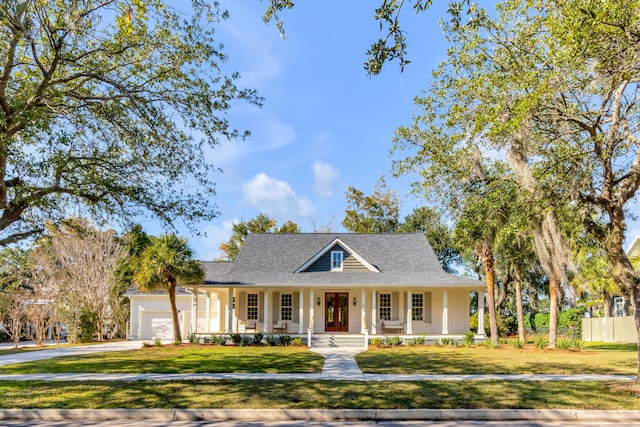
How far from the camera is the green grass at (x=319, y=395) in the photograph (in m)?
8.72

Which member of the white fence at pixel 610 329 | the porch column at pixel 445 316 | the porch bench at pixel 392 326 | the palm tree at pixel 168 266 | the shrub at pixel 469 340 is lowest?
the white fence at pixel 610 329

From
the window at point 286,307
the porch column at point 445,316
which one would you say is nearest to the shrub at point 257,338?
the window at point 286,307

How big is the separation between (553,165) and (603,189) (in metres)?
1.22

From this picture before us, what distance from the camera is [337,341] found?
22062mm

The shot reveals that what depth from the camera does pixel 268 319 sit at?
25.1 meters

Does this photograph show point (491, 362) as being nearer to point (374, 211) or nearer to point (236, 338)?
point (236, 338)

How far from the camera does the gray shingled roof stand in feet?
76.6

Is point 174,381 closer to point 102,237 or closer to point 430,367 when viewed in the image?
point 430,367

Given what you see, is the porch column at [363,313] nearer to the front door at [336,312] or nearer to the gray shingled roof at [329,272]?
the gray shingled roof at [329,272]

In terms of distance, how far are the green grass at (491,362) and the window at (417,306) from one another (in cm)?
471

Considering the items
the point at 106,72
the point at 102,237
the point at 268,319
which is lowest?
the point at 268,319

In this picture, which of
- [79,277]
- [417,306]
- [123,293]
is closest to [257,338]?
[417,306]

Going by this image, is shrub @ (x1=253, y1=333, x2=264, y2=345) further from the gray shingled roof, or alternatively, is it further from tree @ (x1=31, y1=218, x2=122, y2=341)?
tree @ (x1=31, y1=218, x2=122, y2=341)

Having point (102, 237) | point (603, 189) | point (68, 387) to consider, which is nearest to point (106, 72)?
point (68, 387)
